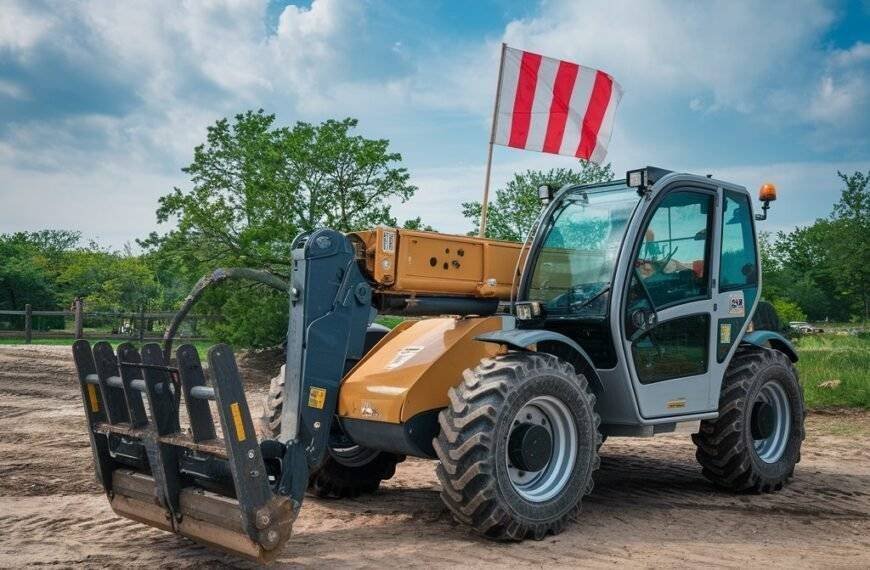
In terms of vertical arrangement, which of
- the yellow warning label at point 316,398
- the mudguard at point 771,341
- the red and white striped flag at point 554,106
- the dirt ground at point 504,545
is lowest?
the dirt ground at point 504,545

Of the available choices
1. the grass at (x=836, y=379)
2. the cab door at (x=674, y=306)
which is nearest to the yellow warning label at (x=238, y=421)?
the cab door at (x=674, y=306)

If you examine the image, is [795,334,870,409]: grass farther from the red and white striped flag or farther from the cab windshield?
the cab windshield

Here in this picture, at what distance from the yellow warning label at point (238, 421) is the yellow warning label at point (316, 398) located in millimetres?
846

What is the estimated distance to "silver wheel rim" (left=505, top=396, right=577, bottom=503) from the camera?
5750mm

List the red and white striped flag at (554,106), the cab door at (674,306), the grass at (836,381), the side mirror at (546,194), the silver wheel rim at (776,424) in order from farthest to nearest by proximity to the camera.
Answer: the grass at (836,381), the red and white striped flag at (554,106), the silver wheel rim at (776,424), the side mirror at (546,194), the cab door at (674,306)

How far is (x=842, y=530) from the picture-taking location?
6.25 meters

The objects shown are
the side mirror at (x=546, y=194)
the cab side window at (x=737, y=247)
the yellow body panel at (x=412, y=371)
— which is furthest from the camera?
the cab side window at (x=737, y=247)

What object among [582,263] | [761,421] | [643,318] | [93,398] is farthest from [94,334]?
[643,318]

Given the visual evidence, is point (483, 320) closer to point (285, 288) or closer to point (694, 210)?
point (694, 210)

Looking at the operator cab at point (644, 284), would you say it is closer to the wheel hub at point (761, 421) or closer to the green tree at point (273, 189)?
the wheel hub at point (761, 421)

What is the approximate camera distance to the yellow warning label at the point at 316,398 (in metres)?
5.57

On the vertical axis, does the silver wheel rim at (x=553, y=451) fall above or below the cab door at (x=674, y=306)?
below

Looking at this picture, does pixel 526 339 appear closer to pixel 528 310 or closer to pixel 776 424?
pixel 528 310

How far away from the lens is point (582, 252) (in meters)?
6.58
